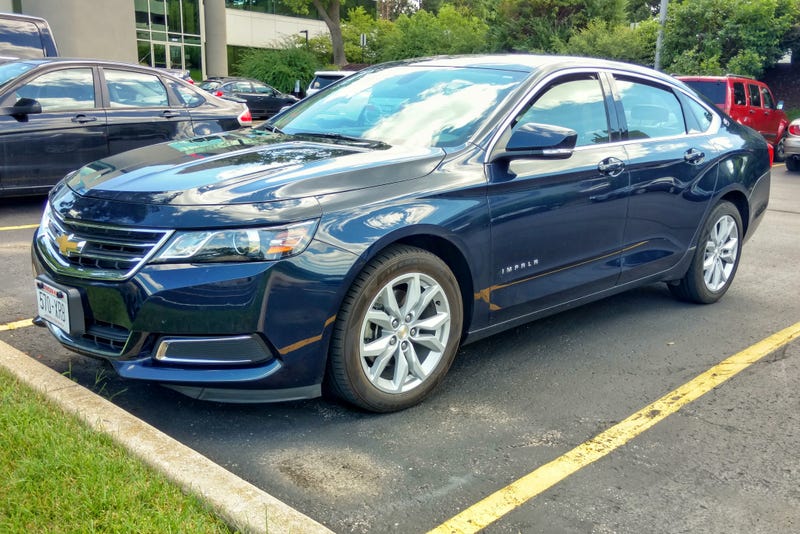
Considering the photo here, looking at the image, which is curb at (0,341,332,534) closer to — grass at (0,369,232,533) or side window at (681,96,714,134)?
grass at (0,369,232,533)

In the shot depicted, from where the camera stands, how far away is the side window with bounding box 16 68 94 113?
26.4 feet


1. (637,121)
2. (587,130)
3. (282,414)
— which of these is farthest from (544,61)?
(282,414)

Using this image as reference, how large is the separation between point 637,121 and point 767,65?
72.1 ft

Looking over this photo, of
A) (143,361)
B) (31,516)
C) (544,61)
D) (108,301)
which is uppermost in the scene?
(544,61)

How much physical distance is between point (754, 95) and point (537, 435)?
15.9m

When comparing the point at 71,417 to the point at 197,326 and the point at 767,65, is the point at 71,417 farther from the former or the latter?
the point at 767,65

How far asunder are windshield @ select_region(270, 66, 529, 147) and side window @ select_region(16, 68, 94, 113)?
169 inches

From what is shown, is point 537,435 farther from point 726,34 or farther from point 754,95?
point 726,34

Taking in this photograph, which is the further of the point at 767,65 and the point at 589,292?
the point at 767,65

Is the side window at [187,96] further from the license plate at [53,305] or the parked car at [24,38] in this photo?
the license plate at [53,305]

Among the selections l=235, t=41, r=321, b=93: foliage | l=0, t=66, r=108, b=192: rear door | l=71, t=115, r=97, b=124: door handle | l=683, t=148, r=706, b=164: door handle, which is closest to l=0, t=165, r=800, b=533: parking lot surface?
l=683, t=148, r=706, b=164: door handle

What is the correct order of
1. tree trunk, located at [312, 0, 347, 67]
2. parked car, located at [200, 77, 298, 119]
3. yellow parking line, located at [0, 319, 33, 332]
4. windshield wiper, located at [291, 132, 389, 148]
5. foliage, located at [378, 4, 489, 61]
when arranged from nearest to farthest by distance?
windshield wiper, located at [291, 132, 389, 148] → yellow parking line, located at [0, 319, 33, 332] → parked car, located at [200, 77, 298, 119] → foliage, located at [378, 4, 489, 61] → tree trunk, located at [312, 0, 347, 67]

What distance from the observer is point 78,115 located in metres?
8.23

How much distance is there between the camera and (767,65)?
Answer: 78.9ft
